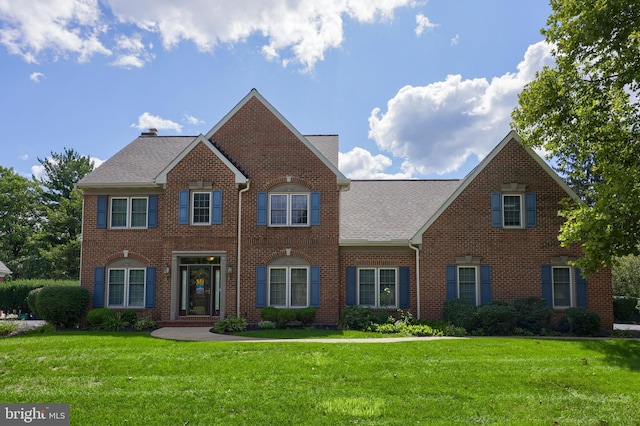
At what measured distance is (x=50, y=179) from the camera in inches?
1865

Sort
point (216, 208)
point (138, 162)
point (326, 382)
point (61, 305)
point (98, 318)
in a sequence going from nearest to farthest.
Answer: point (326, 382), point (61, 305), point (98, 318), point (216, 208), point (138, 162)

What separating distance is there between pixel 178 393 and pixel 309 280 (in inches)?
442

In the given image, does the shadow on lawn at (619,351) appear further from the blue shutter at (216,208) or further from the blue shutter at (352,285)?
the blue shutter at (216,208)

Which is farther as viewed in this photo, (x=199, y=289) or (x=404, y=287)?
(x=199, y=289)

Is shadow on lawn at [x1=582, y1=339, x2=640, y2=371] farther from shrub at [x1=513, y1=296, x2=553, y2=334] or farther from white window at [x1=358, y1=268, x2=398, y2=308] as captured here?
white window at [x1=358, y1=268, x2=398, y2=308]

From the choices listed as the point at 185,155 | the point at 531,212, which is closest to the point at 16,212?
the point at 185,155

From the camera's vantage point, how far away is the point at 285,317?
18594 mm

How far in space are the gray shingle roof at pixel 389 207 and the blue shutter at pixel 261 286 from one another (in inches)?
132

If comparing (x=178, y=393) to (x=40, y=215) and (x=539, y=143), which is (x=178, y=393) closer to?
(x=539, y=143)

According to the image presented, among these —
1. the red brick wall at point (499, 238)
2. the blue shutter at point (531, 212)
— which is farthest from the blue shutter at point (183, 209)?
the blue shutter at point (531, 212)

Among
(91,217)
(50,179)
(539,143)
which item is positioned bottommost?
(91,217)

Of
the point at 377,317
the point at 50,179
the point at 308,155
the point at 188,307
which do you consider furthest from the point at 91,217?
the point at 50,179

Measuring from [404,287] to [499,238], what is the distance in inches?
160

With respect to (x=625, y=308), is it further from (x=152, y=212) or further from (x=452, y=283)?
(x=152, y=212)
